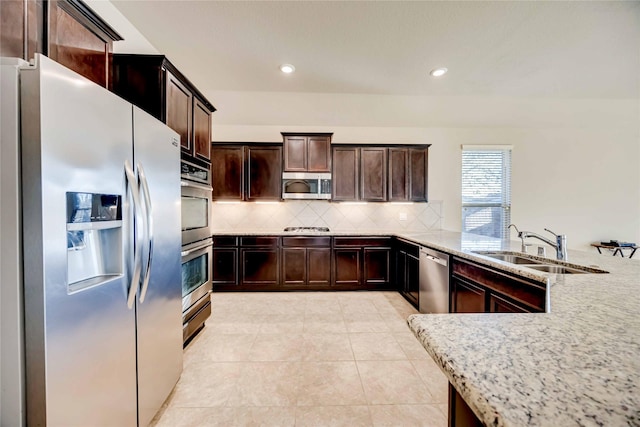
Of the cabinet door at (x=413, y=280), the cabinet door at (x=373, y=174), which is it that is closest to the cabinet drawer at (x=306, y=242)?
the cabinet door at (x=373, y=174)

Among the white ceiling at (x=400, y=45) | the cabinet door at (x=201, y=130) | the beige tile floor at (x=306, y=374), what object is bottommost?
the beige tile floor at (x=306, y=374)

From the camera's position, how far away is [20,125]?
0.83 m

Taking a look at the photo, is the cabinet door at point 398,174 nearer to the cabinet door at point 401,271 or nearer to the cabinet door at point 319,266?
the cabinet door at point 401,271

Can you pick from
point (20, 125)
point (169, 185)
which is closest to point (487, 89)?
point (169, 185)

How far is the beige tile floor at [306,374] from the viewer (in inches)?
60.5

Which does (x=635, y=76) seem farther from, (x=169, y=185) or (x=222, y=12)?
(x=169, y=185)

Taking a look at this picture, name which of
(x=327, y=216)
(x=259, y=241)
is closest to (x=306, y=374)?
(x=259, y=241)

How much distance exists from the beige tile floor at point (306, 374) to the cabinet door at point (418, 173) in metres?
1.95

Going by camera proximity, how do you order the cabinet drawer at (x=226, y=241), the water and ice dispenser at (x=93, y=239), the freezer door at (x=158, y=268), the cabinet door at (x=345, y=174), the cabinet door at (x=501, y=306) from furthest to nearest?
the cabinet door at (x=345, y=174), the cabinet drawer at (x=226, y=241), the cabinet door at (x=501, y=306), the freezer door at (x=158, y=268), the water and ice dispenser at (x=93, y=239)

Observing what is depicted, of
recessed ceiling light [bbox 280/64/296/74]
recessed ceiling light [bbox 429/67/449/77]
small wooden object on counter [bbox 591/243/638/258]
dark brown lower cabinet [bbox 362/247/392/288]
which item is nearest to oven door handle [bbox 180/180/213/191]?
recessed ceiling light [bbox 280/64/296/74]

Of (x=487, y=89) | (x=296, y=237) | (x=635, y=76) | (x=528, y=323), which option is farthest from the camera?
(x=296, y=237)

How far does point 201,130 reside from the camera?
8.05ft

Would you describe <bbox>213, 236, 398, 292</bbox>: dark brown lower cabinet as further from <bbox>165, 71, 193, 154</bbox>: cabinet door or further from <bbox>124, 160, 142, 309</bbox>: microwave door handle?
<bbox>124, 160, 142, 309</bbox>: microwave door handle

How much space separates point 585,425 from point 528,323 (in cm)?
43
